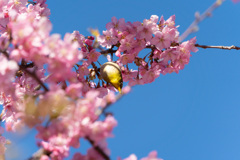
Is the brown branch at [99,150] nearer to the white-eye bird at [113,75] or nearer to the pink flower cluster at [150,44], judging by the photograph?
the white-eye bird at [113,75]

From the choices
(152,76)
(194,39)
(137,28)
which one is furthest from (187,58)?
(137,28)

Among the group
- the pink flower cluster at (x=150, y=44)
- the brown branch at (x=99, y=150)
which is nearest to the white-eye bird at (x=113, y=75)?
the pink flower cluster at (x=150, y=44)

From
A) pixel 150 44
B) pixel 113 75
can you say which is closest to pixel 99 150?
pixel 113 75

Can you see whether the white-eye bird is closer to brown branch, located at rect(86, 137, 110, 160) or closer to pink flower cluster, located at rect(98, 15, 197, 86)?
pink flower cluster, located at rect(98, 15, 197, 86)

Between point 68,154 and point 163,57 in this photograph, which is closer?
point 68,154

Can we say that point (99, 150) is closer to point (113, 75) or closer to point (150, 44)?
point (113, 75)

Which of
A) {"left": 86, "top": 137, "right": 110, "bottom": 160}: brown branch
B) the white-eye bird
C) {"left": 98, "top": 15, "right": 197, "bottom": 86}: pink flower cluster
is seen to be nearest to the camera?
{"left": 86, "top": 137, "right": 110, "bottom": 160}: brown branch

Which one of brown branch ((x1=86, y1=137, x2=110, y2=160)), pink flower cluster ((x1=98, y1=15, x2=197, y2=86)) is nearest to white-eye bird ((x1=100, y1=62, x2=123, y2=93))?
pink flower cluster ((x1=98, y1=15, x2=197, y2=86))

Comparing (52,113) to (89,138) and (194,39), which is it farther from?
(194,39)

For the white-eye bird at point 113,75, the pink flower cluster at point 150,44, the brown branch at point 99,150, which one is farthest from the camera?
the pink flower cluster at point 150,44
